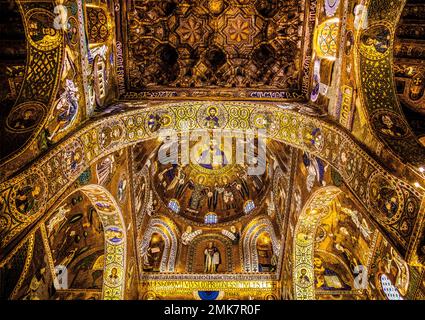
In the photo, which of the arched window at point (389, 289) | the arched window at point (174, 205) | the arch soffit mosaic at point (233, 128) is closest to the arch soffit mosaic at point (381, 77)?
the arch soffit mosaic at point (233, 128)

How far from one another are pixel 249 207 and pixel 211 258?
2.93 m

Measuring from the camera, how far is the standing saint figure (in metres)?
12.9

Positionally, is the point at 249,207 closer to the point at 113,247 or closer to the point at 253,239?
the point at 253,239

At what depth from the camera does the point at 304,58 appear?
8086mm

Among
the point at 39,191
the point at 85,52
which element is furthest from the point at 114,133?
the point at 39,191

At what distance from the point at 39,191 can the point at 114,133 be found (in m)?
2.53

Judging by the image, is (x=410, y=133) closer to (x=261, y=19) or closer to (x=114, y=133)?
(x=261, y=19)

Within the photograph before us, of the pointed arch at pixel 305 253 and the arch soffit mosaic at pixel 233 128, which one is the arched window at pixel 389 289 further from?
the arch soffit mosaic at pixel 233 128

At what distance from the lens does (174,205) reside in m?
13.9

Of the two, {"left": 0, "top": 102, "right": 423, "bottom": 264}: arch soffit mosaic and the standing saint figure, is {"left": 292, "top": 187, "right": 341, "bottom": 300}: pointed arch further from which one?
the standing saint figure

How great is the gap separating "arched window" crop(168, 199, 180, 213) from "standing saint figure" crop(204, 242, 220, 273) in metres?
2.25

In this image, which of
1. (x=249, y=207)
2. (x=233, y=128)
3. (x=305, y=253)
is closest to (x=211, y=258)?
(x=249, y=207)

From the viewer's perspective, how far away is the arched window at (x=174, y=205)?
45.2 feet

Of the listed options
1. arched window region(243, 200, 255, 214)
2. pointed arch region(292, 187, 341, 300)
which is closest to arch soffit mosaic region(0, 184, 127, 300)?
pointed arch region(292, 187, 341, 300)
